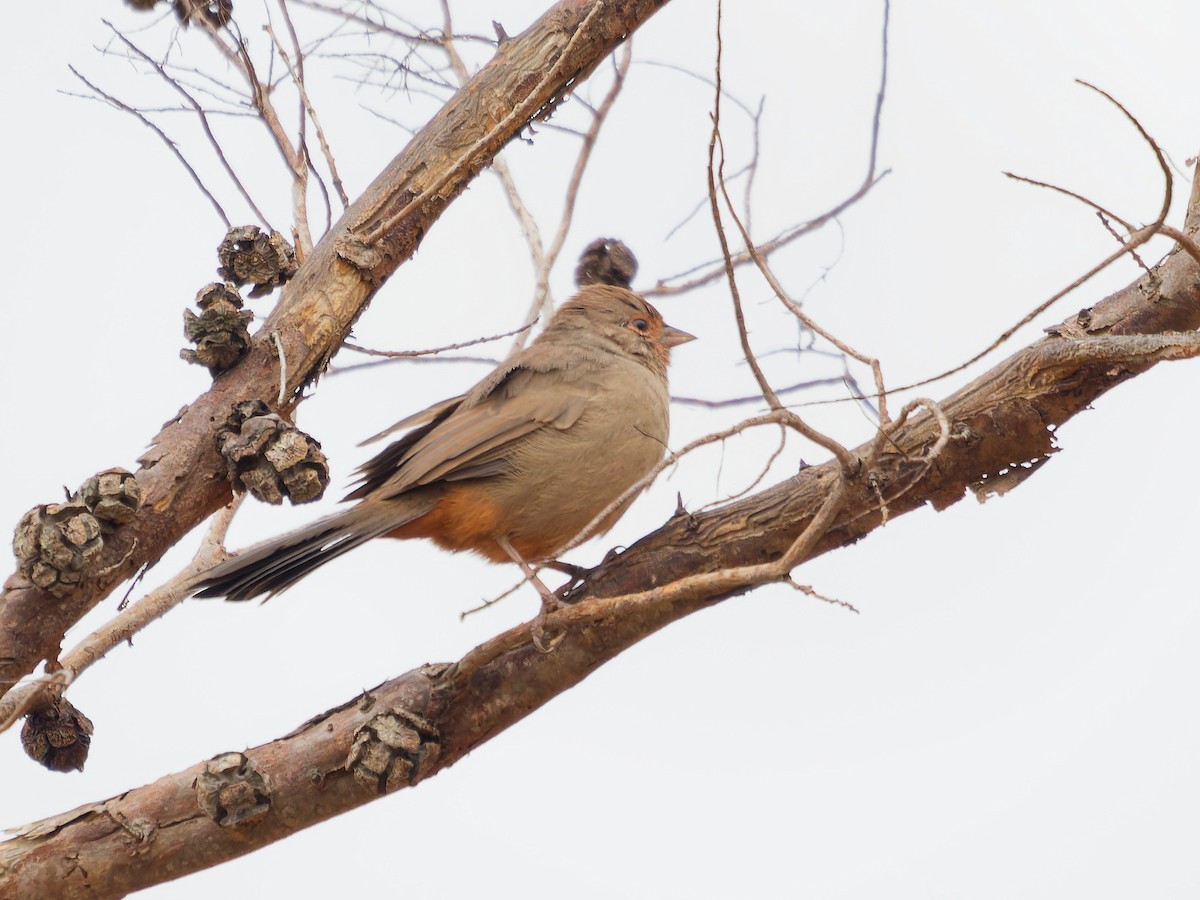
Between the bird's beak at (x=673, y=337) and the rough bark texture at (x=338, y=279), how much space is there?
1325 millimetres

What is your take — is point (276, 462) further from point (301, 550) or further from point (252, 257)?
point (252, 257)

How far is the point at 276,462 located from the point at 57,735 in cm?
107

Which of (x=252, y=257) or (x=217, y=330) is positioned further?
(x=252, y=257)

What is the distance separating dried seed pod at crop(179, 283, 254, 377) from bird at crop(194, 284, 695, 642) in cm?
67

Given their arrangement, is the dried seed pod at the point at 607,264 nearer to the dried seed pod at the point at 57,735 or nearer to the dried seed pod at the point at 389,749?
the dried seed pod at the point at 389,749

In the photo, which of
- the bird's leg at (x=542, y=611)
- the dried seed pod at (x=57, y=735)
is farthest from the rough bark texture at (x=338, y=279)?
the bird's leg at (x=542, y=611)

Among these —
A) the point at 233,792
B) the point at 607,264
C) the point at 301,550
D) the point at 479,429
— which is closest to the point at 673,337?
the point at 607,264

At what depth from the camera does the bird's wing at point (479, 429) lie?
178 inches

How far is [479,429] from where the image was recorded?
15.3ft

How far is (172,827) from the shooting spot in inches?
143

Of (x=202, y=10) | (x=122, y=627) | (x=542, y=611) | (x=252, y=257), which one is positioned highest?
(x=202, y=10)

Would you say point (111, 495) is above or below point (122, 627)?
above

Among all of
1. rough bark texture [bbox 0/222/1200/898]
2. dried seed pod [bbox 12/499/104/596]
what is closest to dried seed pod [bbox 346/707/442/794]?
rough bark texture [bbox 0/222/1200/898]

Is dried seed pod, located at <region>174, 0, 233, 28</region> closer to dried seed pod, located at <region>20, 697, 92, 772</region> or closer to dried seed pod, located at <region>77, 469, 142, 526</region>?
dried seed pod, located at <region>77, 469, 142, 526</region>
